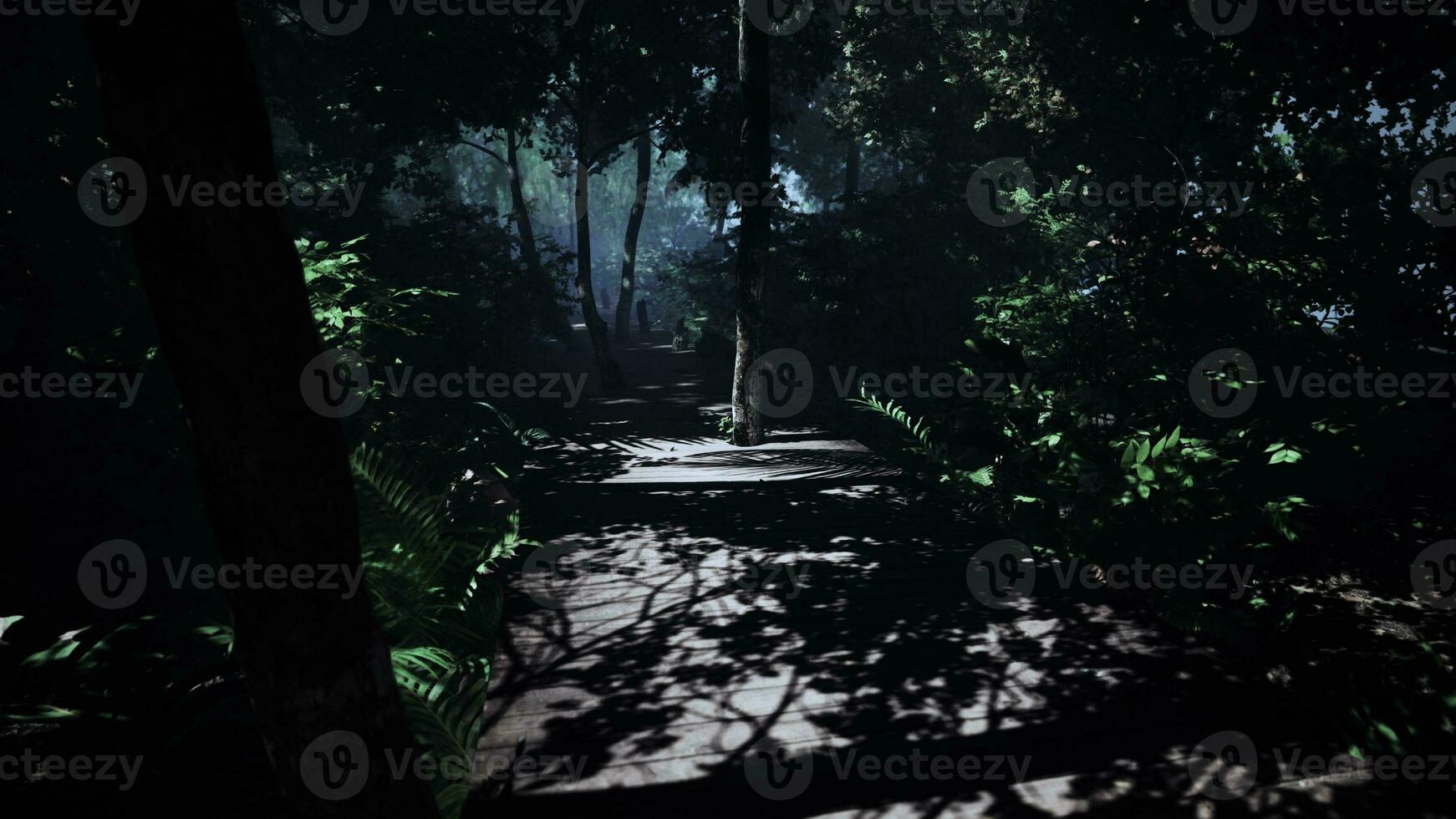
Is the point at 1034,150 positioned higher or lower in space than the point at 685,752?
higher

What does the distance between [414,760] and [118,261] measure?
21.6ft

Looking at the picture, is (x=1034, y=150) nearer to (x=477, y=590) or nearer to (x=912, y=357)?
(x=912, y=357)

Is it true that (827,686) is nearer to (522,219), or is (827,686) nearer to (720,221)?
(522,219)

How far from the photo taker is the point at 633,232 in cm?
3084

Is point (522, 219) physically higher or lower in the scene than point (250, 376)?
higher

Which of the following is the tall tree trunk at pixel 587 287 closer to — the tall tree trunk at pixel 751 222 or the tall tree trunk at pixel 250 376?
the tall tree trunk at pixel 751 222

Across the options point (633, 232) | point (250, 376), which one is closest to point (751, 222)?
point (250, 376)

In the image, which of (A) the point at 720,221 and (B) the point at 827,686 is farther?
(A) the point at 720,221

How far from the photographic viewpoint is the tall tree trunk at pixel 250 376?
2.94m

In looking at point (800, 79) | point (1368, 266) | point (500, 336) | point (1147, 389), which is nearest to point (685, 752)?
point (1147, 389)

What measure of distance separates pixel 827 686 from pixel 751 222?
7.76 meters

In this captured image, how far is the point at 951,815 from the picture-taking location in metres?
4.26

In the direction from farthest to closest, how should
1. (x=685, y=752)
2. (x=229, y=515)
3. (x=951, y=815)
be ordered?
(x=685, y=752), (x=951, y=815), (x=229, y=515)

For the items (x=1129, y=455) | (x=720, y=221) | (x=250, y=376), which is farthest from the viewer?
(x=720, y=221)
